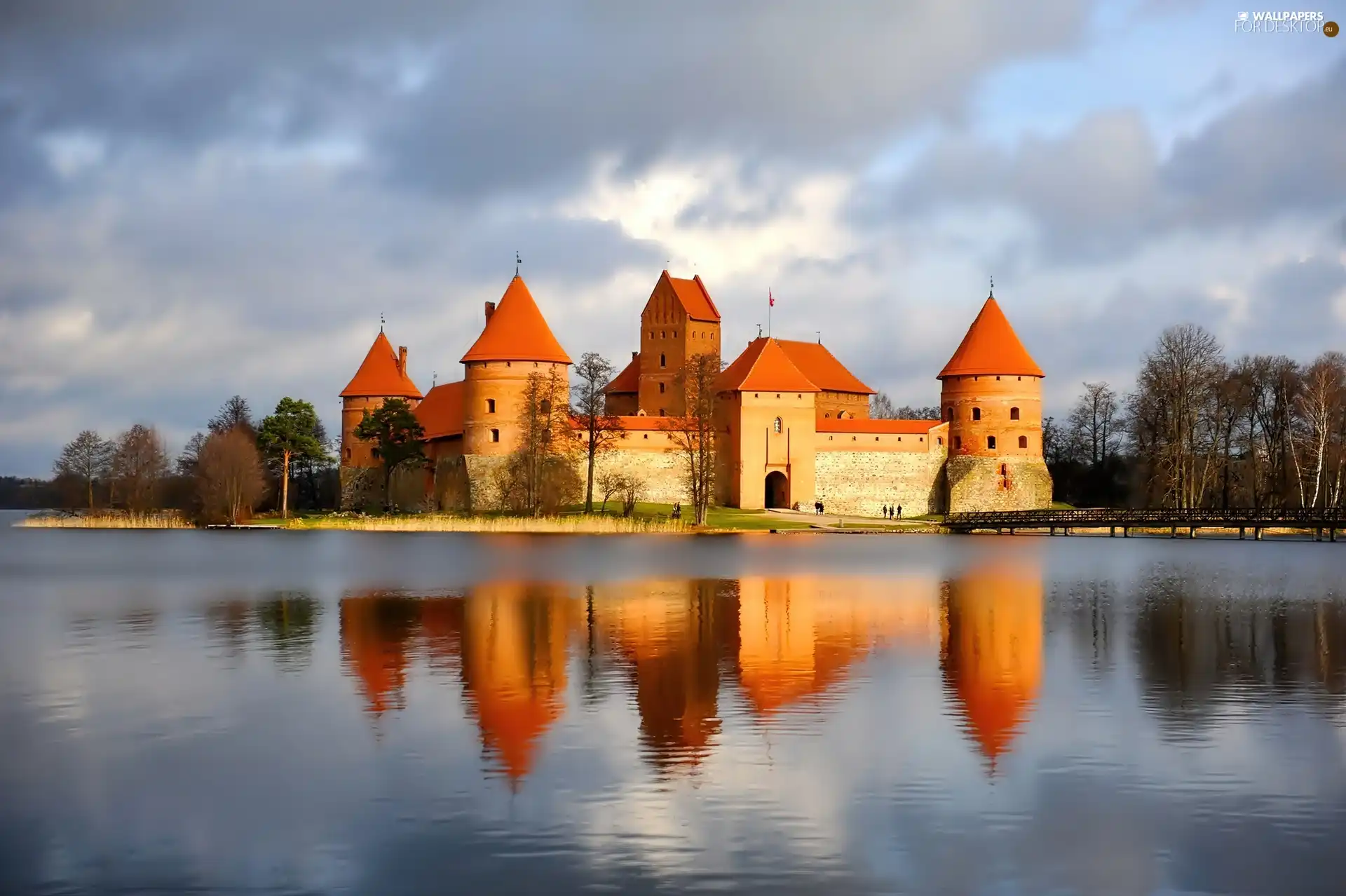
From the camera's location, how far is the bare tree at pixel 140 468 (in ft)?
151

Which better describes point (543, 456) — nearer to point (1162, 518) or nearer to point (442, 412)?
point (442, 412)

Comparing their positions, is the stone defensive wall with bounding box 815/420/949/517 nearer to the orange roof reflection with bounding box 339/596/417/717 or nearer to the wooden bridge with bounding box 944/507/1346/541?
the wooden bridge with bounding box 944/507/1346/541

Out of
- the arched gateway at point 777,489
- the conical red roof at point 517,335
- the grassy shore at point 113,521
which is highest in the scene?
the conical red roof at point 517,335

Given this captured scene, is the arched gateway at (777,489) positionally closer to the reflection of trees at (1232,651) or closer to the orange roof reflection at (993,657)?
the orange roof reflection at (993,657)

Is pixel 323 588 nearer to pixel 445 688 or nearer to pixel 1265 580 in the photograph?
pixel 445 688

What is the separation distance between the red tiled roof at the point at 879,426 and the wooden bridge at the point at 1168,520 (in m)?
5.71

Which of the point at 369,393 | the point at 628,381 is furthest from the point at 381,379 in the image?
the point at 628,381

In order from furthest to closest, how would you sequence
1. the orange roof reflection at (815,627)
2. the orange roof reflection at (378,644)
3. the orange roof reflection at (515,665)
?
1. the orange roof reflection at (815,627)
2. the orange roof reflection at (378,644)
3. the orange roof reflection at (515,665)

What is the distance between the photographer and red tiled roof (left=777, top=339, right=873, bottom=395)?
53125mm

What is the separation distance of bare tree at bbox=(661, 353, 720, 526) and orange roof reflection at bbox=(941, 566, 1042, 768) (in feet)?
71.2

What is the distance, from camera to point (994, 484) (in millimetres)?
46625

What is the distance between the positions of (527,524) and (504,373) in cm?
805

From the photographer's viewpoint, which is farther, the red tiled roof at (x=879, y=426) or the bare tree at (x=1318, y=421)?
the red tiled roof at (x=879, y=426)

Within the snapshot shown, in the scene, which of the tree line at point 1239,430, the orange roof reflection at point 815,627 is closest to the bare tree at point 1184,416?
the tree line at point 1239,430
